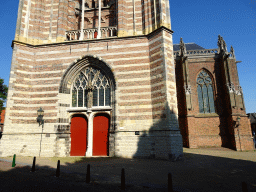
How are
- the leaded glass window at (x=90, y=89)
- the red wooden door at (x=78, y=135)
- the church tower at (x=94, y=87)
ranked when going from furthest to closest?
the leaded glass window at (x=90, y=89)
the red wooden door at (x=78, y=135)
the church tower at (x=94, y=87)

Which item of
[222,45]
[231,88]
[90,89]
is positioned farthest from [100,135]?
[222,45]

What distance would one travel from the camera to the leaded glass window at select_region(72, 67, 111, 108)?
1224 centimetres

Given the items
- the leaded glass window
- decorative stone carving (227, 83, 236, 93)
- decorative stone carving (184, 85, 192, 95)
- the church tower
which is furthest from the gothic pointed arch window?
the leaded glass window

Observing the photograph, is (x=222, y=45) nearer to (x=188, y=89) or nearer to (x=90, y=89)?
(x=188, y=89)

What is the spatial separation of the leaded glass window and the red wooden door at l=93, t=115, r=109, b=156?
1079mm

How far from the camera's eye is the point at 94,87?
1247 cm

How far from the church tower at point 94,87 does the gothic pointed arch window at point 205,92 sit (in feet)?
34.1

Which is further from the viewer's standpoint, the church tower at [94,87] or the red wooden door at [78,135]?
the red wooden door at [78,135]

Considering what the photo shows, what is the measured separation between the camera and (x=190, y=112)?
1884 cm

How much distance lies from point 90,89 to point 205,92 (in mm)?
13823

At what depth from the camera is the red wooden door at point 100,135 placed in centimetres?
1156

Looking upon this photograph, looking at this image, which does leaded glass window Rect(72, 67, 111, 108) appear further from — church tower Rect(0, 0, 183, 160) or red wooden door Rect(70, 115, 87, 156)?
red wooden door Rect(70, 115, 87, 156)

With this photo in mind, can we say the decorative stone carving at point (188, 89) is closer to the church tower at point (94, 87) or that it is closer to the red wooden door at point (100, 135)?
the church tower at point (94, 87)

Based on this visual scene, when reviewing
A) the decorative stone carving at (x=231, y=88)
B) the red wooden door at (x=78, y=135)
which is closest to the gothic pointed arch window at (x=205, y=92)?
the decorative stone carving at (x=231, y=88)
